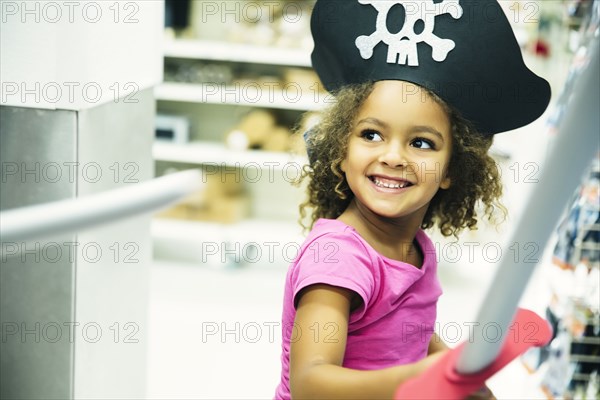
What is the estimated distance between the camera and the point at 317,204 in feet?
4.69

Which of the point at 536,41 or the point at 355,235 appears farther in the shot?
the point at 536,41

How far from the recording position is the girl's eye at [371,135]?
46.9 inches

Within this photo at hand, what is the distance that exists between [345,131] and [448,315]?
2.34 meters

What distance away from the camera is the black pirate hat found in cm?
121

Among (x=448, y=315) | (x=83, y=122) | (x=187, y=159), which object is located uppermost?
(x=83, y=122)

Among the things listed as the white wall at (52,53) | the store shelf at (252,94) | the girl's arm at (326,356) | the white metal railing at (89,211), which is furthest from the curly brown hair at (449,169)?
the store shelf at (252,94)

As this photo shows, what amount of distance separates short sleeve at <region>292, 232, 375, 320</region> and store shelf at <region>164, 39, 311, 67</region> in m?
2.74

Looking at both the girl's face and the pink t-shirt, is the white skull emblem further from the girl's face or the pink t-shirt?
the pink t-shirt

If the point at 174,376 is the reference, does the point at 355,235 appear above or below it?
above

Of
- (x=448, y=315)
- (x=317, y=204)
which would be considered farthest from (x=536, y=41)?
(x=317, y=204)

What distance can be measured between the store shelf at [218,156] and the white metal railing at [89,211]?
10.6ft

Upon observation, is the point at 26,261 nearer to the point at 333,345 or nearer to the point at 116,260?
the point at 116,260

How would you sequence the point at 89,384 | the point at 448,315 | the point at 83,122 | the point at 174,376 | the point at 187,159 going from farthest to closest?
the point at 187,159 < the point at 448,315 < the point at 174,376 < the point at 89,384 < the point at 83,122

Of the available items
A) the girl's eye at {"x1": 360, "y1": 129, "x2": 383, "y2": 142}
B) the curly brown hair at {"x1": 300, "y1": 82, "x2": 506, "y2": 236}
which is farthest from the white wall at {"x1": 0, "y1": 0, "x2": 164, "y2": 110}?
the girl's eye at {"x1": 360, "y1": 129, "x2": 383, "y2": 142}
